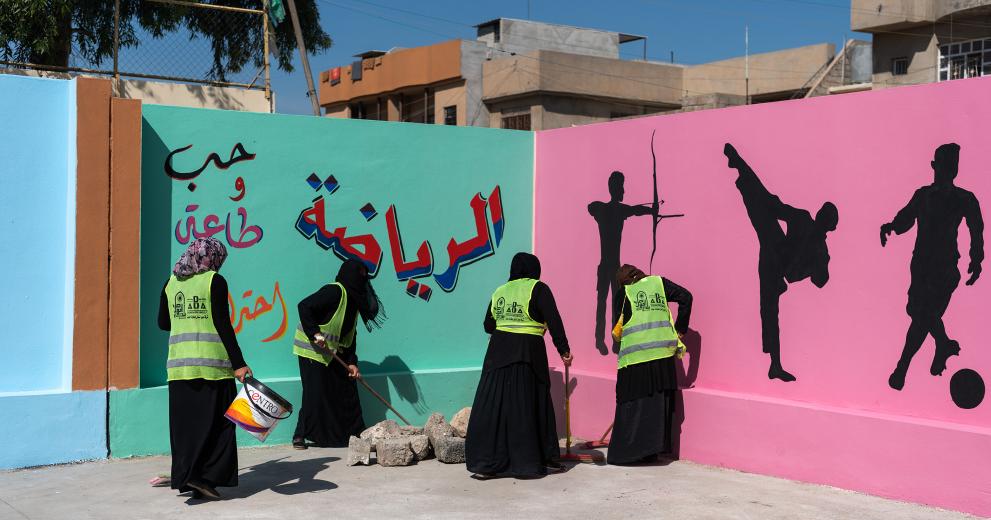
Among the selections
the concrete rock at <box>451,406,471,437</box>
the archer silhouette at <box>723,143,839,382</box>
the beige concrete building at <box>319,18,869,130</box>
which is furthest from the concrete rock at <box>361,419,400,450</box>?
the beige concrete building at <box>319,18,869,130</box>

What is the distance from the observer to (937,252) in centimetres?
662

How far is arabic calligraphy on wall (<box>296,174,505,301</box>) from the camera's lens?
888cm

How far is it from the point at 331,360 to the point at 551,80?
19.4 metres

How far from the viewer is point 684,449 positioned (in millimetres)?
7969

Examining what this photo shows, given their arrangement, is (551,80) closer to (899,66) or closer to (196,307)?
(899,66)

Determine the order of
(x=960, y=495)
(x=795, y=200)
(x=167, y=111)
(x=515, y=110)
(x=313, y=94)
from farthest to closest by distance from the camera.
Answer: (x=515, y=110)
(x=313, y=94)
(x=167, y=111)
(x=795, y=200)
(x=960, y=495)

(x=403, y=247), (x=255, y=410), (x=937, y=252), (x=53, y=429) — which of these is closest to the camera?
(x=255, y=410)

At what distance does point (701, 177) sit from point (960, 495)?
3169 millimetres

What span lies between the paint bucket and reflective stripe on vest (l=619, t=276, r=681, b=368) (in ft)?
9.76

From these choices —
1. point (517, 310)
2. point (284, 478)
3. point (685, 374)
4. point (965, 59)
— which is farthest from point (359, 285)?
point (965, 59)

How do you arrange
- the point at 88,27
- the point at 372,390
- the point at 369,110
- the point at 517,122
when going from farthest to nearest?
the point at 369,110 < the point at 517,122 < the point at 88,27 < the point at 372,390

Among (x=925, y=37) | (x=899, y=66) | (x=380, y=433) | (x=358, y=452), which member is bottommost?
(x=358, y=452)

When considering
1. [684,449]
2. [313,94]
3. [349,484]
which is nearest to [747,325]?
[684,449]

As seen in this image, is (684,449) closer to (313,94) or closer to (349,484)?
(349,484)
